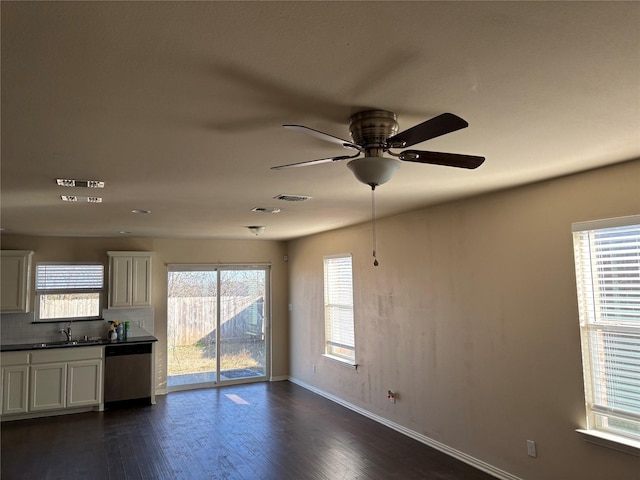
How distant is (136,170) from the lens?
9.52 ft

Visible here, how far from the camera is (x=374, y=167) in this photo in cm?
198

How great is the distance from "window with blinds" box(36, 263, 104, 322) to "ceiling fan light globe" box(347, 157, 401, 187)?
6045 mm

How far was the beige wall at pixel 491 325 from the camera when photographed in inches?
127

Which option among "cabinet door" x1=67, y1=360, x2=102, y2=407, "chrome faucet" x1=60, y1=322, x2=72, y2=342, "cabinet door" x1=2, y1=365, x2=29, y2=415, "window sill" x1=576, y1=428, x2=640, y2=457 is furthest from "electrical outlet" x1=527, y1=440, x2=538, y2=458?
"chrome faucet" x1=60, y1=322, x2=72, y2=342

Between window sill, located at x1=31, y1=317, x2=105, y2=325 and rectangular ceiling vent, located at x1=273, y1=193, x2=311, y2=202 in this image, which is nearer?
rectangular ceiling vent, located at x1=273, y1=193, x2=311, y2=202

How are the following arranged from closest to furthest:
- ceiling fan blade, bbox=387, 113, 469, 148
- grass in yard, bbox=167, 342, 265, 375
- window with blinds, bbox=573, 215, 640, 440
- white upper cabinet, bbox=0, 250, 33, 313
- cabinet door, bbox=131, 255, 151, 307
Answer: ceiling fan blade, bbox=387, 113, 469, 148 → window with blinds, bbox=573, 215, 640, 440 → white upper cabinet, bbox=0, 250, 33, 313 → cabinet door, bbox=131, 255, 151, 307 → grass in yard, bbox=167, 342, 265, 375

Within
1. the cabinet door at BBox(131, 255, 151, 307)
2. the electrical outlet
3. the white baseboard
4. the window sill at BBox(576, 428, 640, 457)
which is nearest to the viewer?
the window sill at BBox(576, 428, 640, 457)

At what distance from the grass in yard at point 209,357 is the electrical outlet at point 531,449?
17.0 feet

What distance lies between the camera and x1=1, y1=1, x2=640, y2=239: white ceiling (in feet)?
4.25

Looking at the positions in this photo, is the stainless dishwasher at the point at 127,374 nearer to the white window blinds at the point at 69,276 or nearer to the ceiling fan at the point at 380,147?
the white window blinds at the point at 69,276

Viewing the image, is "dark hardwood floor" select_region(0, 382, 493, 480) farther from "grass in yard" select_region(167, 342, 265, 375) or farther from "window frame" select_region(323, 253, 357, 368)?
"grass in yard" select_region(167, 342, 265, 375)

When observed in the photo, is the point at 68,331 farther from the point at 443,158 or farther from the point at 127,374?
the point at 443,158

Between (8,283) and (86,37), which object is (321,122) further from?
(8,283)

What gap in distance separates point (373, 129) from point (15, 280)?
244 inches
